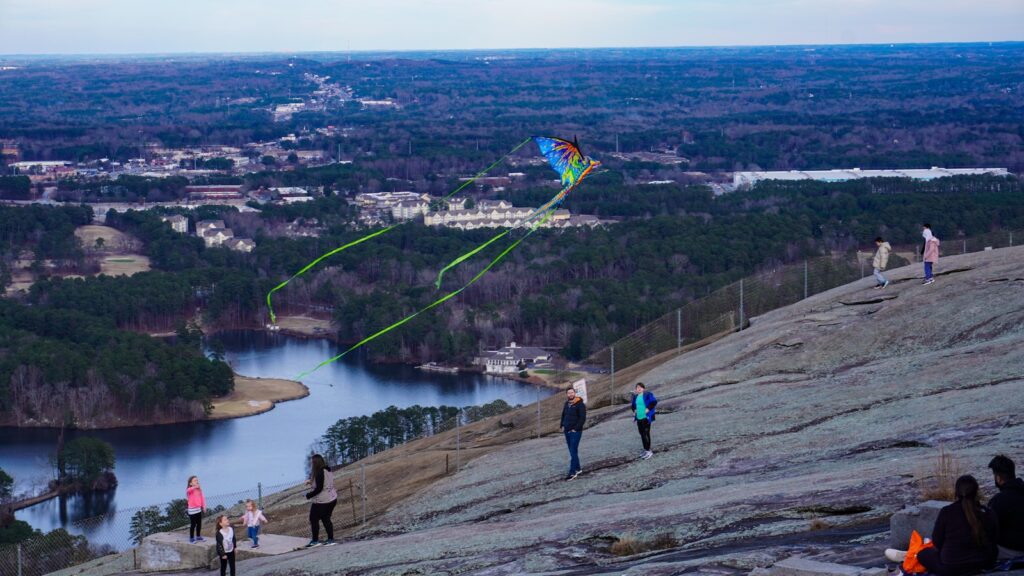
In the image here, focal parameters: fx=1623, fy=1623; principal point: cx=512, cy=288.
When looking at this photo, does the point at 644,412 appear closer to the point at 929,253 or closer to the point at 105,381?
the point at 929,253

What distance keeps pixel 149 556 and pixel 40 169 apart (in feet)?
390

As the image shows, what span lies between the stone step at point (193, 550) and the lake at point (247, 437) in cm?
1247

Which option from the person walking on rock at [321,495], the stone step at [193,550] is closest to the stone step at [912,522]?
the person walking on rock at [321,495]

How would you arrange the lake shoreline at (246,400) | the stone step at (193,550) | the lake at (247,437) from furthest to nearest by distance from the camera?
the lake shoreline at (246,400)
the lake at (247,437)
the stone step at (193,550)

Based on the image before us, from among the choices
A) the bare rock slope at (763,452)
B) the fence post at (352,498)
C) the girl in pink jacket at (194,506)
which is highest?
the bare rock slope at (763,452)

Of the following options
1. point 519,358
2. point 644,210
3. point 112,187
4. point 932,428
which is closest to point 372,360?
point 519,358

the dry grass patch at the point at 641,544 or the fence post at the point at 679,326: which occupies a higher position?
the dry grass patch at the point at 641,544

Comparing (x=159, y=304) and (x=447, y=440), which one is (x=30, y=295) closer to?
(x=159, y=304)

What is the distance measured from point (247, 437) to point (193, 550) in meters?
29.4

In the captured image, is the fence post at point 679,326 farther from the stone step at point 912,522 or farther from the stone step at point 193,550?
the stone step at point 912,522

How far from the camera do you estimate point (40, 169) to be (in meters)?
129

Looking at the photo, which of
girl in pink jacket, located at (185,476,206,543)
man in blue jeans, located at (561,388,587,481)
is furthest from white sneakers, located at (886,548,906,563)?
girl in pink jacket, located at (185,476,206,543)

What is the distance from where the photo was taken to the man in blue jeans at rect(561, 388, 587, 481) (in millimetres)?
15503

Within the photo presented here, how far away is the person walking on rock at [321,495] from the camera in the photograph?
47.4 ft
